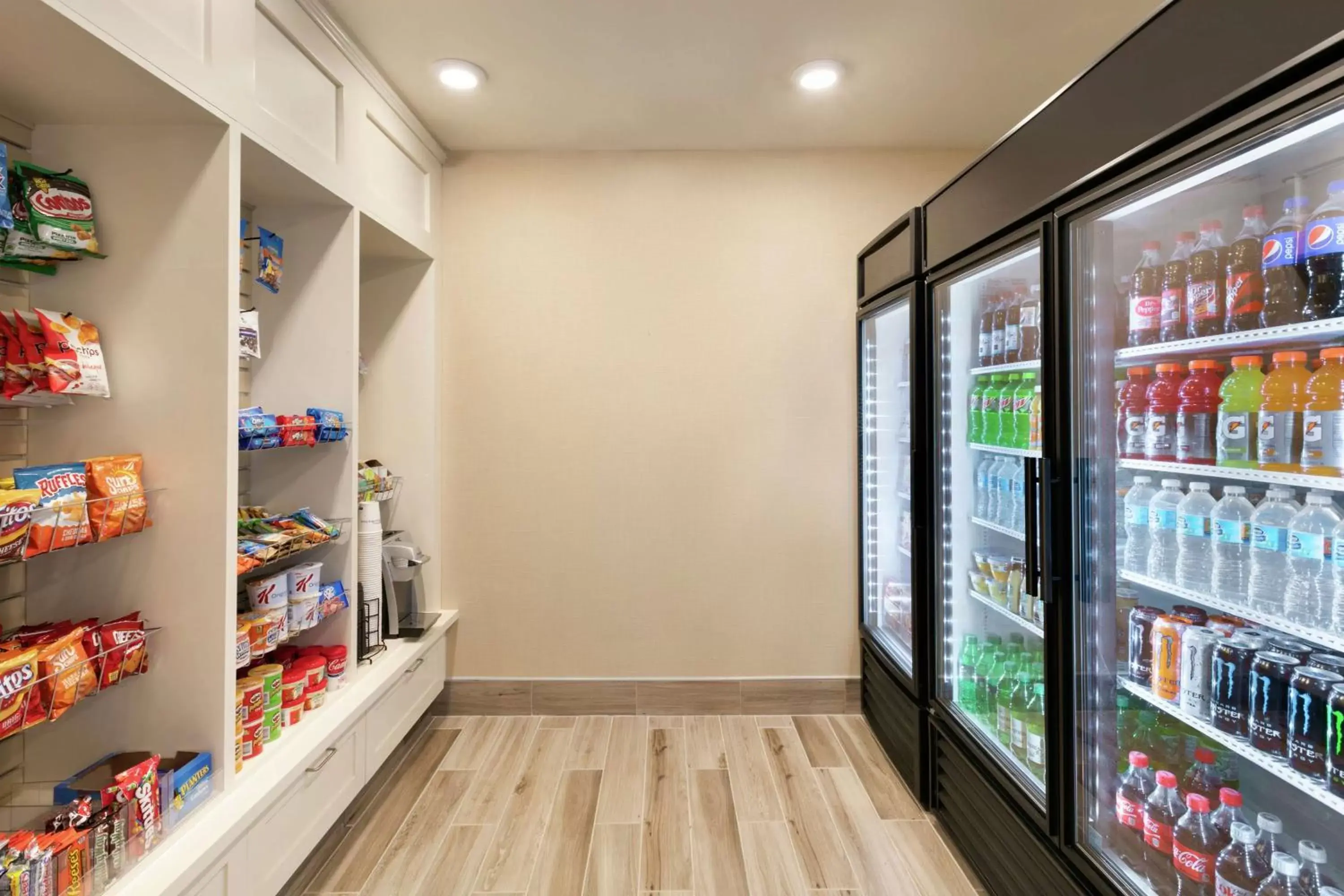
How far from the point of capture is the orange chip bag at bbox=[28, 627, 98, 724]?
1.23 metres

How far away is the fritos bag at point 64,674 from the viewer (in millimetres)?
1229

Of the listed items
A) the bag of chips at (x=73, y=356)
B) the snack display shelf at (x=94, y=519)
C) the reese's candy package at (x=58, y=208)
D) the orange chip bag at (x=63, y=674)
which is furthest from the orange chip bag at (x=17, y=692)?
the reese's candy package at (x=58, y=208)

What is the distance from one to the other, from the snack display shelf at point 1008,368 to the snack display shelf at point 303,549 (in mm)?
2084

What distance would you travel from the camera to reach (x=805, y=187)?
9.87ft

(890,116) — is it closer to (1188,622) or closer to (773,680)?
(1188,622)

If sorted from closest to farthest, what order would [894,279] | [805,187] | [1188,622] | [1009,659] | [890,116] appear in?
[1188,622] → [1009,659] → [894,279] → [890,116] → [805,187]

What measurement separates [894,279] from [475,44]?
167 centimetres

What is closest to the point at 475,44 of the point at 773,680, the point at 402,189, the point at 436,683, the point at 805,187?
the point at 402,189

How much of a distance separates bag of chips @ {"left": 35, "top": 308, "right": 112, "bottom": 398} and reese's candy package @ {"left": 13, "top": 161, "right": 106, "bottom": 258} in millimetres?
155

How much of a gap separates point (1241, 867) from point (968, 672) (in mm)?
958

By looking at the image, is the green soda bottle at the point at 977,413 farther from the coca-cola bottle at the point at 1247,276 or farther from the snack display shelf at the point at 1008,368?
the coca-cola bottle at the point at 1247,276

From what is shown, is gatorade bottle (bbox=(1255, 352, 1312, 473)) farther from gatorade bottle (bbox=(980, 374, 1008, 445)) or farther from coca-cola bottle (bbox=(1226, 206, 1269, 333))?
gatorade bottle (bbox=(980, 374, 1008, 445))

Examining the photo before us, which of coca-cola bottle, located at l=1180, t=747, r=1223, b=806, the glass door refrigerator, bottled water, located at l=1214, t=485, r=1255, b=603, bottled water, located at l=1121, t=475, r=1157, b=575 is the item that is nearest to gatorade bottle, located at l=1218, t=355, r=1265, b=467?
bottled water, located at l=1214, t=485, r=1255, b=603

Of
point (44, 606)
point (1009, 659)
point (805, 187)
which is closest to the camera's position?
point (44, 606)
